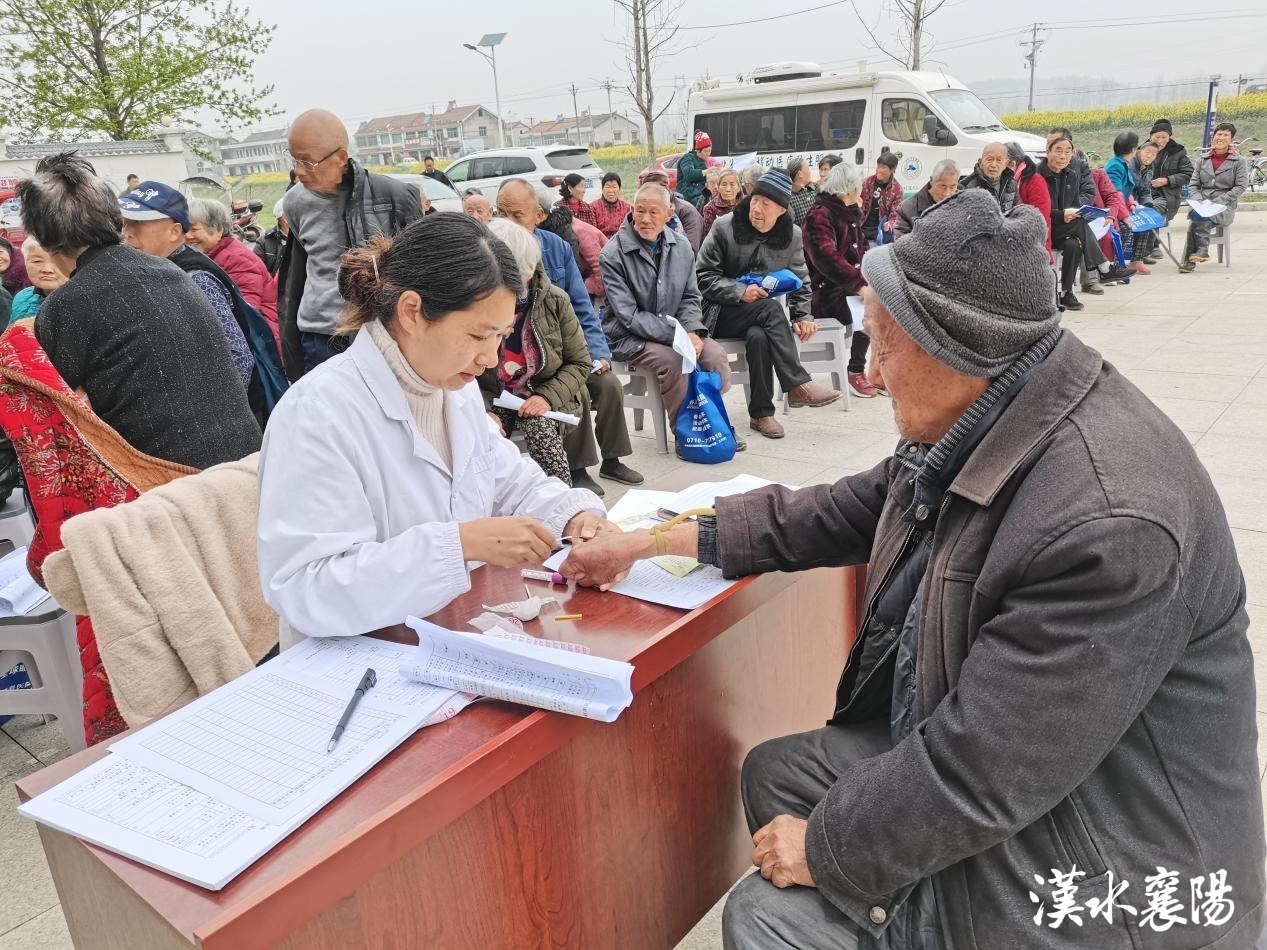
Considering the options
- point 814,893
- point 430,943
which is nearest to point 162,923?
point 430,943

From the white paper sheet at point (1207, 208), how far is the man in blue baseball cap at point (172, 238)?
1015cm

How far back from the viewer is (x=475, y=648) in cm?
129

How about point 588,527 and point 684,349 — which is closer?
point 588,527

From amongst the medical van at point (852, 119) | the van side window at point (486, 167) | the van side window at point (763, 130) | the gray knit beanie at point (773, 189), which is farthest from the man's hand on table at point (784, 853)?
the van side window at point (486, 167)

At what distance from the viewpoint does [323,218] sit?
12.4 feet

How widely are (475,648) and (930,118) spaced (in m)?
13.4

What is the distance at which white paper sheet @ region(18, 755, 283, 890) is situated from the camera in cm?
97

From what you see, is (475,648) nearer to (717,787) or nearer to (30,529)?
(717,787)

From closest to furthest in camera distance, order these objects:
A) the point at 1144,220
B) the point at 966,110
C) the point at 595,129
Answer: the point at 1144,220, the point at 966,110, the point at 595,129

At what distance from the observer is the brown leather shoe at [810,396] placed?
19.2ft

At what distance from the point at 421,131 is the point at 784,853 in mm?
92761

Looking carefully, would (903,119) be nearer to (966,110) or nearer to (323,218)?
(966,110)

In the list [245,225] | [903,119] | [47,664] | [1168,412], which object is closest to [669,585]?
[47,664]

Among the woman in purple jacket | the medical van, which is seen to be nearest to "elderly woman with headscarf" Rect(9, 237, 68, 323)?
the woman in purple jacket
